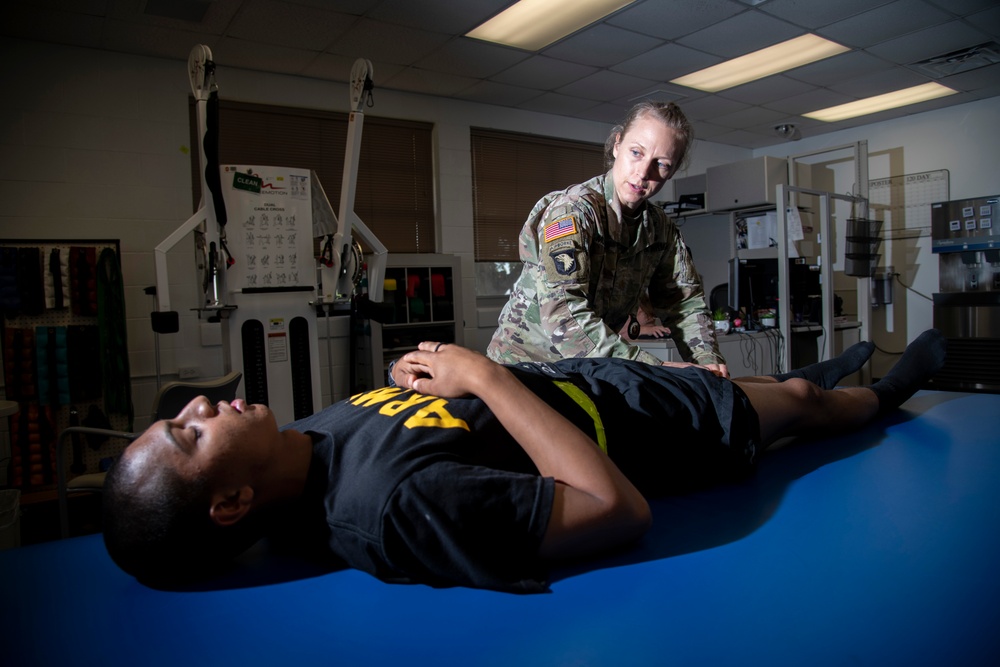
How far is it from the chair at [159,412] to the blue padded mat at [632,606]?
0.81m

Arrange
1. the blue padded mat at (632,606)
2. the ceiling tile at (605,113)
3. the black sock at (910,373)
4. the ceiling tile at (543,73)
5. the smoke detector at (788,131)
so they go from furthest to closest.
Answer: the smoke detector at (788,131)
the ceiling tile at (605,113)
the ceiling tile at (543,73)
the black sock at (910,373)
the blue padded mat at (632,606)

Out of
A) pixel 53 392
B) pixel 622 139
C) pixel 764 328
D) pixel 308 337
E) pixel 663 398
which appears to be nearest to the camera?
pixel 663 398

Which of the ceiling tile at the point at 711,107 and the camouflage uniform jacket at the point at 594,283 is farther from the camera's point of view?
the ceiling tile at the point at 711,107

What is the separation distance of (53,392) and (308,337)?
1.76 m

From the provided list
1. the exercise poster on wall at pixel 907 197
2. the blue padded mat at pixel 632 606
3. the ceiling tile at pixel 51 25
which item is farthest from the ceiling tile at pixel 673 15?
the exercise poster on wall at pixel 907 197

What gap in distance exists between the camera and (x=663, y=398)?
1338mm

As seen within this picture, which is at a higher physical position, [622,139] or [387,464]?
[622,139]

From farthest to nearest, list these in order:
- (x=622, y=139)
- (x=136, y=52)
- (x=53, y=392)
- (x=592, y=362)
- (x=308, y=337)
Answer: (x=136, y=52) < (x=53, y=392) < (x=308, y=337) < (x=622, y=139) < (x=592, y=362)

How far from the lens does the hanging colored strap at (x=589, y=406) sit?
1.22 metres

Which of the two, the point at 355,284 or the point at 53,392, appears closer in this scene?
the point at 355,284

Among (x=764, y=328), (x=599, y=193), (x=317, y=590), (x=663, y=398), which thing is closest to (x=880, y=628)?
(x=663, y=398)

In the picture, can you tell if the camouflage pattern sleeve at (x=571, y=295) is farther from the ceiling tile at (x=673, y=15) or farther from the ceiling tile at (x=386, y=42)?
the ceiling tile at (x=386, y=42)

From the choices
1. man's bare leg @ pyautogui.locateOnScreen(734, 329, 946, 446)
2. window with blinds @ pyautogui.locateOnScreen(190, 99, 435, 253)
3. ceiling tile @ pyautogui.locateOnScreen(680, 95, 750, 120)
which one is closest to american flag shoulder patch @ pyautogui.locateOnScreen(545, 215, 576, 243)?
man's bare leg @ pyautogui.locateOnScreen(734, 329, 946, 446)

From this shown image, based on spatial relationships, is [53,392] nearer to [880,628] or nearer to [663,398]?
[663,398]
